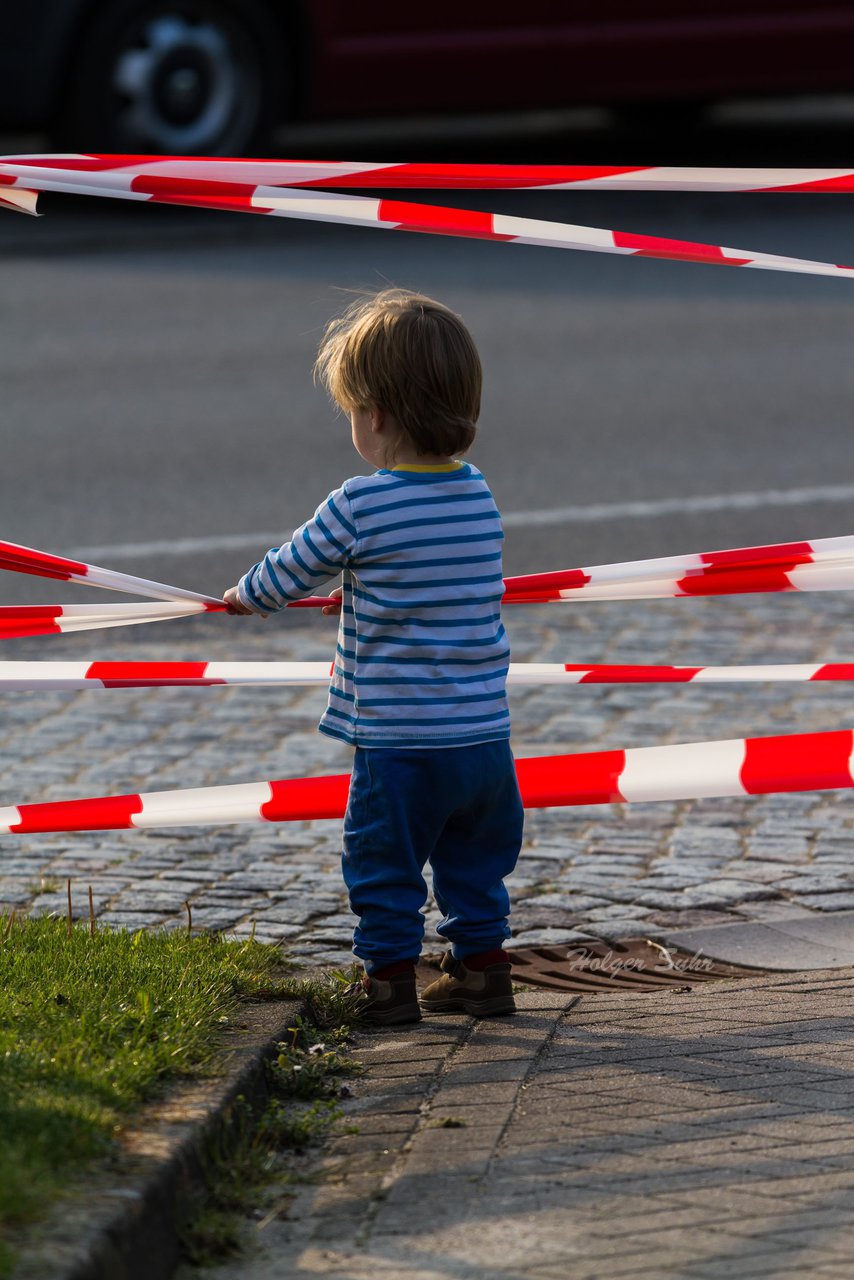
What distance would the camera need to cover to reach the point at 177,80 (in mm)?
13289

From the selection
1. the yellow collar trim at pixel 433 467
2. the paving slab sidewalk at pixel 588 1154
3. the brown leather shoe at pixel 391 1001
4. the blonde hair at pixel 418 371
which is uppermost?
the blonde hair at pixel 418 371

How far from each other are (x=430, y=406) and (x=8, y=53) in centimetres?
999

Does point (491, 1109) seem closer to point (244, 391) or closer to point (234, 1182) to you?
point (234, 1182)

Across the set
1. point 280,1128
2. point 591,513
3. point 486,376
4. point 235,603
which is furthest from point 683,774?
point 486,376

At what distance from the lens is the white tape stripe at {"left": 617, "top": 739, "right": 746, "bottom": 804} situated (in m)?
4.08

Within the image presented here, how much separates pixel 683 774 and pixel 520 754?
5.21 feet

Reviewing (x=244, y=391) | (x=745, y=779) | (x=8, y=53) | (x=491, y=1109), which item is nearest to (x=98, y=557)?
(x=244, y=391)

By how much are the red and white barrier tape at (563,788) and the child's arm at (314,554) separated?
0.66 meters

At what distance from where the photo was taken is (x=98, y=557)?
756cm

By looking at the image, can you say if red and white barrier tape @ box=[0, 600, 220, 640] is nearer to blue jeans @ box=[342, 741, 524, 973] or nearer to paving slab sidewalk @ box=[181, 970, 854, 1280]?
blue jeans @ box=[342, 741, 524, 973]

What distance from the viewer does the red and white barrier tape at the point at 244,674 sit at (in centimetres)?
398

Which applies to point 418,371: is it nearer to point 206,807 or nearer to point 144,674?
point 144,674

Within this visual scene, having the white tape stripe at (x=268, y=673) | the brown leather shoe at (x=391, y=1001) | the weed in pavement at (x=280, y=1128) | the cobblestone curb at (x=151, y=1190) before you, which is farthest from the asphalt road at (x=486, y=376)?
the cobblestone curb at (x=151, y=1190)

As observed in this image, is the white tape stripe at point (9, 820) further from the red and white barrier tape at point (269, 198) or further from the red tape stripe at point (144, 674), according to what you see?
the red and white barrier tape at point (269, 198)
